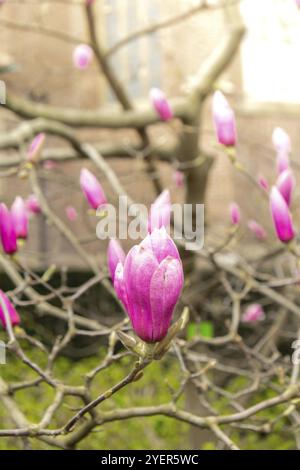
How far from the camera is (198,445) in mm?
3061

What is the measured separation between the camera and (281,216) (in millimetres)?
1162

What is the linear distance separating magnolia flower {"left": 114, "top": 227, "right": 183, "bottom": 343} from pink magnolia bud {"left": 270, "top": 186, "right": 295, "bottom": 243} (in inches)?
20.5

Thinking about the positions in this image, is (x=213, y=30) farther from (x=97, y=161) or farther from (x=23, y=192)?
(x=97, y=161)

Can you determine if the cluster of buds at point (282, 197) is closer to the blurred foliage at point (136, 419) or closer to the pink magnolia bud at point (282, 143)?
the pink magnolia bud at point (282, 143)

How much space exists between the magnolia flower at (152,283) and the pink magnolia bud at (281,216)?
0.52 meters

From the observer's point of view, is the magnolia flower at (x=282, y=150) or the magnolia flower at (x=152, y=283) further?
the magnolia flower at (x=282, y=150)

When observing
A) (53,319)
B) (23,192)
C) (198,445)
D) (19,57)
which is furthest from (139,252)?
(19,57)

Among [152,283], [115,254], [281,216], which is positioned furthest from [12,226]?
[152,283]

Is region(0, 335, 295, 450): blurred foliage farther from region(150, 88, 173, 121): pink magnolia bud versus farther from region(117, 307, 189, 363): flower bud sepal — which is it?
region(117, 307, 189, 363): flower bud sepal

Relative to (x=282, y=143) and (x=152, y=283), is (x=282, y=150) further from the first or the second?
(x=152, y=283)

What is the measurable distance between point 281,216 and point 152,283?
22.3 inches

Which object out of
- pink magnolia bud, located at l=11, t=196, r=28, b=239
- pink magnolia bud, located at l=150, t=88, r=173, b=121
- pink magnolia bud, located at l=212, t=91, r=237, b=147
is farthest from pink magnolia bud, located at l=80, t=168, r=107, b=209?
pink magnolia bud, located at l=150, t=88, r=173, b=121

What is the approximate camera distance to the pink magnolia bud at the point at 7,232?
1144mm

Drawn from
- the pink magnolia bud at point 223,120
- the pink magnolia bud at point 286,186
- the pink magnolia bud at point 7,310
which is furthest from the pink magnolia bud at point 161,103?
the pink magnolia bud at point 7,310
